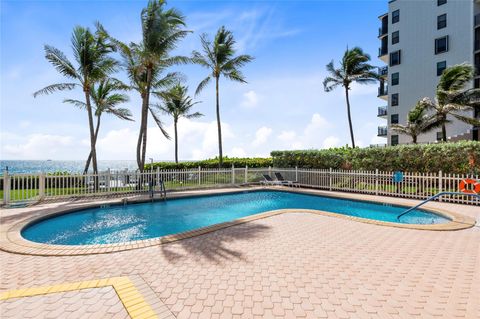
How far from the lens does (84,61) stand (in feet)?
52.4

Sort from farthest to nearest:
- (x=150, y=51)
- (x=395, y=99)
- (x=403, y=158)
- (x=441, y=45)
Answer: (x=395, y=99) < (x=441, y=45) < (x=150, y=51) < (x=403, y=158)

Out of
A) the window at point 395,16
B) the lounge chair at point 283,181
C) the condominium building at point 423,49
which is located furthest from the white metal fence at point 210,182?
the window at point 395,16

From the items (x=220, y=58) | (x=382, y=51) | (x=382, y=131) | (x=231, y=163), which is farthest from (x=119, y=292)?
(x=382, y=51)

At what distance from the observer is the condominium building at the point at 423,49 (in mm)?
25188

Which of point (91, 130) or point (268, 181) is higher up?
point (91, 130)

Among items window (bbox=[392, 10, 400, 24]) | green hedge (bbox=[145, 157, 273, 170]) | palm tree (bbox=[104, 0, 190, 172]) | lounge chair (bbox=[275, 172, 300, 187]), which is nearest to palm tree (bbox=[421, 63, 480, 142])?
window (bbox=[392, 10, 400, 24])

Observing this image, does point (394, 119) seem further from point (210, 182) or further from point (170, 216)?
point (170, 216)

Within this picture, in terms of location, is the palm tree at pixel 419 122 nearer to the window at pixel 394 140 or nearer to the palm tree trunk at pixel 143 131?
the window at pixel 394 140

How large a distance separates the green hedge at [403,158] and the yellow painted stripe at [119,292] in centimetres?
1444

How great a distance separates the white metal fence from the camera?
36.8ft

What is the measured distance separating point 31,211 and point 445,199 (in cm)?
1711

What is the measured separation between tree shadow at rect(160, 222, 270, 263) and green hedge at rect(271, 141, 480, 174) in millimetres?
10912

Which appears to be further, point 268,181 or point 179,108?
point 179,108

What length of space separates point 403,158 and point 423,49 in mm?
22256
